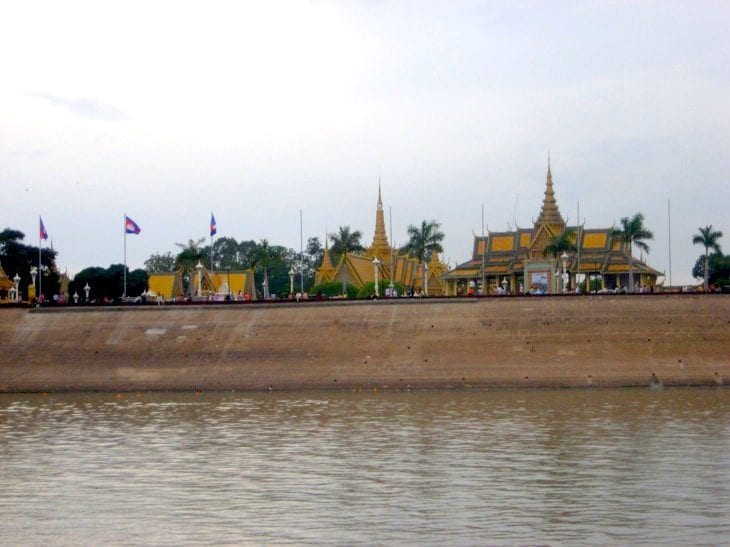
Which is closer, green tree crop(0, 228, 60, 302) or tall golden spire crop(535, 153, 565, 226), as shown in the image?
tall golden spire crop(535, 153, 565, 226)

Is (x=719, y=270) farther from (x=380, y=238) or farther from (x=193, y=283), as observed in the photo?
(x=193, y=283)

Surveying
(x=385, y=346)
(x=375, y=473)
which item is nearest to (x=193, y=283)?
(x=385, y=346)

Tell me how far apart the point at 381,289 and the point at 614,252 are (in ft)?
61.3

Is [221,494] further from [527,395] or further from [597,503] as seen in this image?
[527,395]

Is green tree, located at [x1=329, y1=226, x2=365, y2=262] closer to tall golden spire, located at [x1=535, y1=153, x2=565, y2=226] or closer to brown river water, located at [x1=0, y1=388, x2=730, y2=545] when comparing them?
tall golden spire, located at [x1=535, y1=153, x2=565, y2=226]

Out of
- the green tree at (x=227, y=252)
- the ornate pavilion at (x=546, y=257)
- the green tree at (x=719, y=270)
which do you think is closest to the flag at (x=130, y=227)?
the ornate pavilion at (x=546, y=257)

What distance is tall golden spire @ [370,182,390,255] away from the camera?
106125mm

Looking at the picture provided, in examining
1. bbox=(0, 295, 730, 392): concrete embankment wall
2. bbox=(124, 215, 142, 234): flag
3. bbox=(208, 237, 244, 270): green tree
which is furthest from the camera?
bbox=(208, 237, 244, 270): green tree

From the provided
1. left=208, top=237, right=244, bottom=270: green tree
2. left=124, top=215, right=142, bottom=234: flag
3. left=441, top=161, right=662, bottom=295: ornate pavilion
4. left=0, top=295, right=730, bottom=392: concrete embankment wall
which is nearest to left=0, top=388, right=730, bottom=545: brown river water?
left=0, top=295, right=730, bottom=392: concrete embankment wall

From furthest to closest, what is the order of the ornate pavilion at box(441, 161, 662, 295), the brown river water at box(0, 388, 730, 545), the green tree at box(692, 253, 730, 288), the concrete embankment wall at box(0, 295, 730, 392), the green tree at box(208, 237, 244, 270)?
the green tree at box(208, 237, 244, 270)
the green tree at box(692, 253, 730, 288)
the ornate pavilion at box(441, 161, 662, 295)
the concrete embankment wall at box(0, 295, 730, 392)
the brown river water at box(0, 388, 730, 545)

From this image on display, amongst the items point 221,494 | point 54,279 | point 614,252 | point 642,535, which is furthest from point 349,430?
point 54,279

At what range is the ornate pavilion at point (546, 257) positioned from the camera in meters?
89.7

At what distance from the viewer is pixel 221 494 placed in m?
23.6

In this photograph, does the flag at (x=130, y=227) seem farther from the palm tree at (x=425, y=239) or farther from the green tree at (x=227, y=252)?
the green tree at (x=227, y=252)
